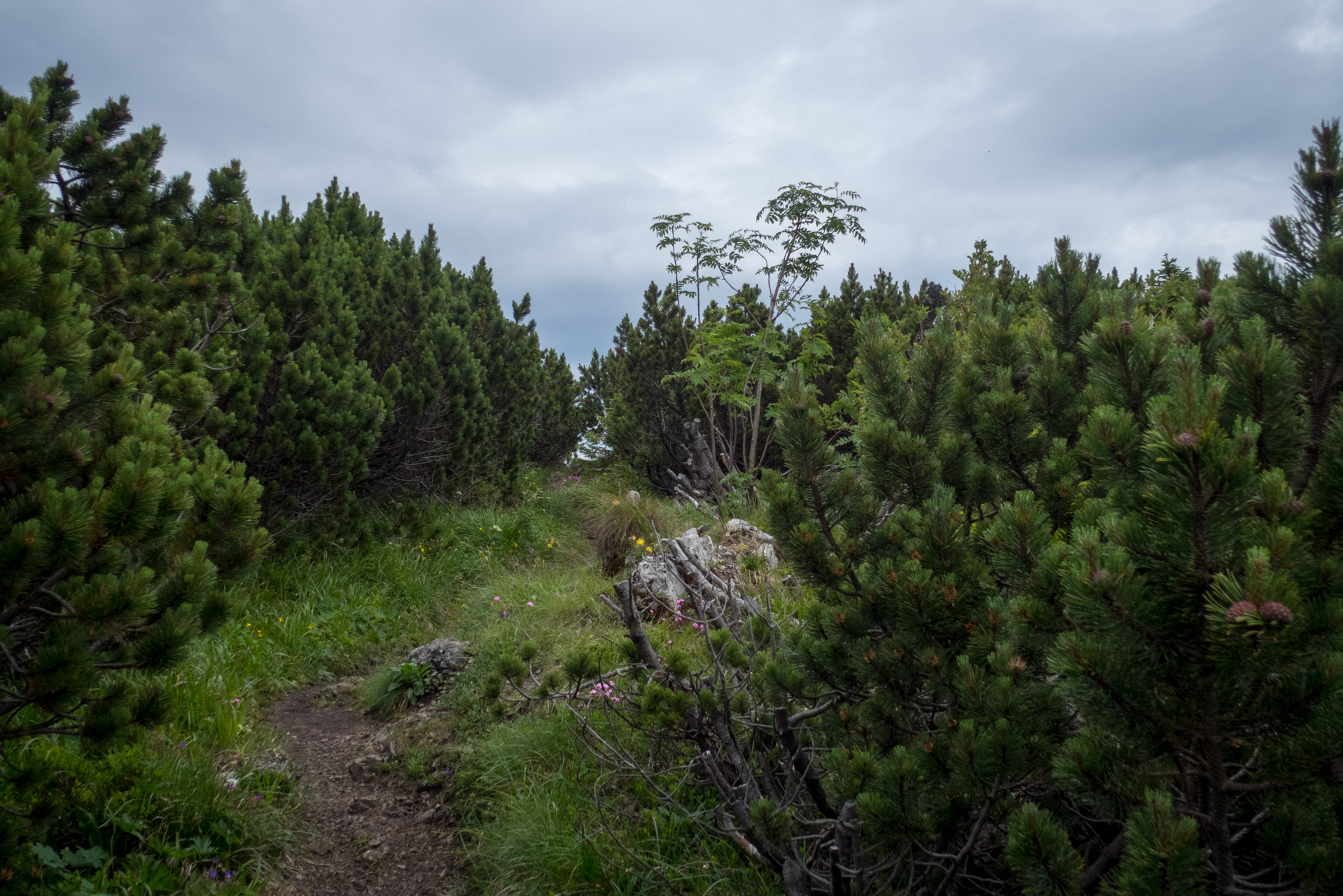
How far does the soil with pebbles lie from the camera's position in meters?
3.39

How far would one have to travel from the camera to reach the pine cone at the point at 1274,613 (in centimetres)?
110

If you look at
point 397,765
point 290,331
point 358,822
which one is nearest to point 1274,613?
point 358,822

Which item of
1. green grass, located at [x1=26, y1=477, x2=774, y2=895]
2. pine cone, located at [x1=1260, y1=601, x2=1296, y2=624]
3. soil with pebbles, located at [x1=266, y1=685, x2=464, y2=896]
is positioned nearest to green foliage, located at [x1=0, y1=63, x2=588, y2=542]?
green grass, located at [x1=26, y1=477, x2=774, y2=895]

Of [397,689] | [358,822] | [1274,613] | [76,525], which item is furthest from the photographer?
[397,689]

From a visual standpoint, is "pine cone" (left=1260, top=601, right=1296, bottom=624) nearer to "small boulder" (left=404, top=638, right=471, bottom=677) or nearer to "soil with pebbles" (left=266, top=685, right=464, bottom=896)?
"soil with pebbles" (left=266, top=685, right=464, bottom=896)

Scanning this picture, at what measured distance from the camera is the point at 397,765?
14.3ft

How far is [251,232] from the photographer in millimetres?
6781

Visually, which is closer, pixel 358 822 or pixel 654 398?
pixel 358 822

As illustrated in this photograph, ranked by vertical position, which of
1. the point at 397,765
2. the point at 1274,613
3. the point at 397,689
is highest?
the point at 1274,613

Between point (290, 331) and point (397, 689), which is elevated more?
point (290, 331)

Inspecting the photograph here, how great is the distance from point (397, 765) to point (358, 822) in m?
0.51

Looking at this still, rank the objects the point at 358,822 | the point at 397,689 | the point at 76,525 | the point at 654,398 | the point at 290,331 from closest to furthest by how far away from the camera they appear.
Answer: the point at 76,525 → the point at 358,822 → the point at 397,689 → the point at 290,331 → the point at 654,398

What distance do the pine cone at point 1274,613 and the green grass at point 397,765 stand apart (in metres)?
2.19

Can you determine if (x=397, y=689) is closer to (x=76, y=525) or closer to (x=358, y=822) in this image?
(x=358, y=822)
